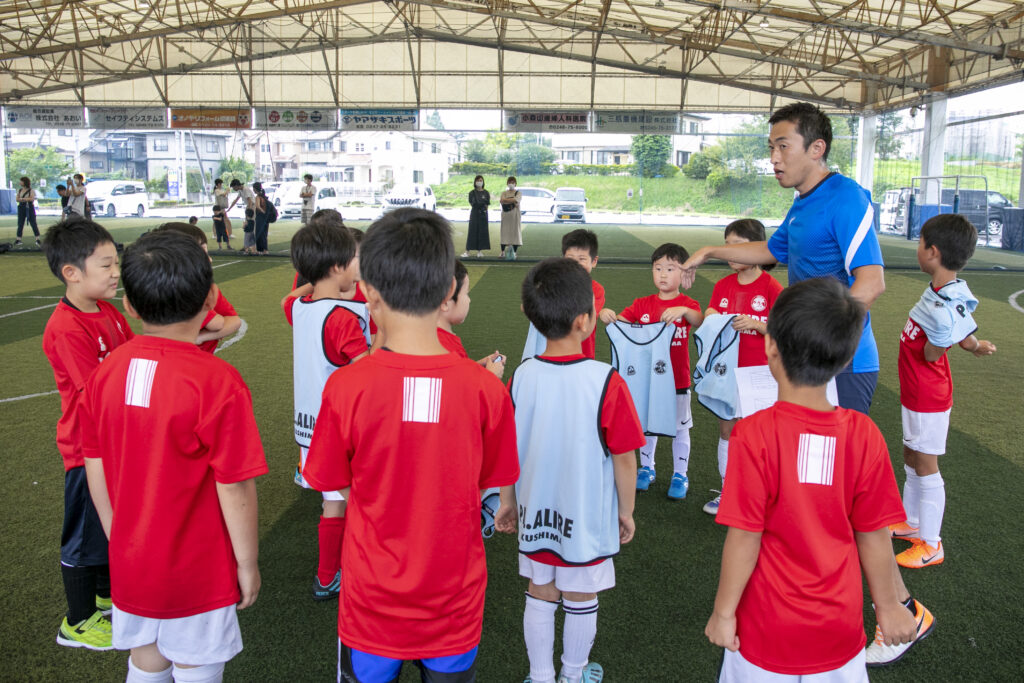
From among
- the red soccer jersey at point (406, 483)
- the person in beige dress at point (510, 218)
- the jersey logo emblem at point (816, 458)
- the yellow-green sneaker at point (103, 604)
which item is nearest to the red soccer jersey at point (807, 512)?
the jersey logo emblem at point (816, 458)

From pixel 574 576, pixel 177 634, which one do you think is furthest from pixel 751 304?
pixel 177 634

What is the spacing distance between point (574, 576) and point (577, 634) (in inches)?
8.2

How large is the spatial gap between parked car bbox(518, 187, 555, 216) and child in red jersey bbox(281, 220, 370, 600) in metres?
30.7

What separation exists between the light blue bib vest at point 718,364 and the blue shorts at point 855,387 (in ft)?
2.58

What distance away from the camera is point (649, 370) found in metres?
3.97

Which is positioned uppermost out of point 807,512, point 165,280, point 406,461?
point 165,280

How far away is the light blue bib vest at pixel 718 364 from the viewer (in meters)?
3.74

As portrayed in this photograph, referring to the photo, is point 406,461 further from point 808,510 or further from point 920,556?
point 920,556

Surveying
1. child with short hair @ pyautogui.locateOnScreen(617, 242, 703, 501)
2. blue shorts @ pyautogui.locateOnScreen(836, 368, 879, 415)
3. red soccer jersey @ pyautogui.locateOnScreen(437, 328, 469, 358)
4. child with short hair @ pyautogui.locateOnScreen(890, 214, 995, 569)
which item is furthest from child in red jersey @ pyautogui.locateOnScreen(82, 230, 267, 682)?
child with short hair @ pyautogui.locateOnScreen(890, 214, 995, 569)

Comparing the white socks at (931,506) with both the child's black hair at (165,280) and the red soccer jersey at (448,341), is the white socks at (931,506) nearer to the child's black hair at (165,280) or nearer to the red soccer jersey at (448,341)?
the red soccer jersey at (448,341)

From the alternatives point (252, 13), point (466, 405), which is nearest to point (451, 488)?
point (466, 405)

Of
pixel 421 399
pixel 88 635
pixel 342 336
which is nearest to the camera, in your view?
pixel 421 399

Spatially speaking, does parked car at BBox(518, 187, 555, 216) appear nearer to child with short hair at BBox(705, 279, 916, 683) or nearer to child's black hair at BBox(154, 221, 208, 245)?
child's black hair at BBox(154, 221, 208, 245)

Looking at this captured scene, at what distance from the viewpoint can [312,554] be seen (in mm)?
3691
